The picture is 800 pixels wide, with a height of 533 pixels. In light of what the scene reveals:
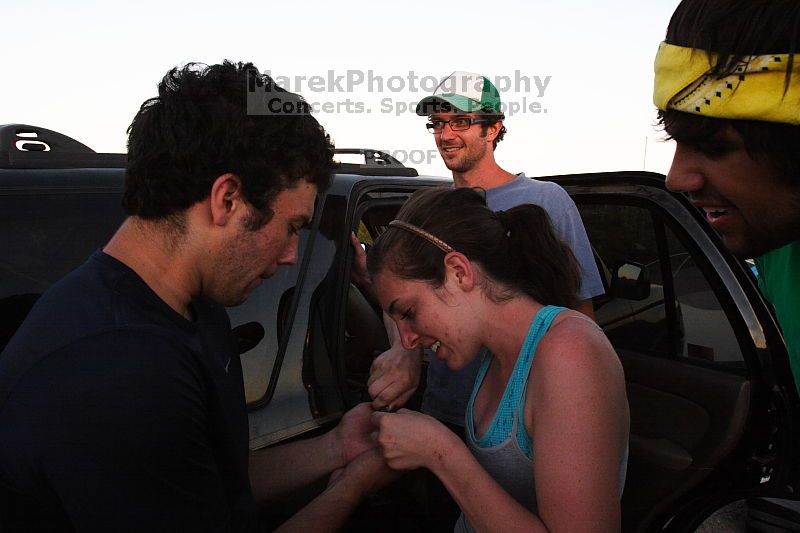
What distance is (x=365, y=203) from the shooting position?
108 inches

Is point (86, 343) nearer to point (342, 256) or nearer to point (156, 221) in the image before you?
point (156, 221)

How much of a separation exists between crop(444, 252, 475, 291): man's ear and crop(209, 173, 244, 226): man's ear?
1.92 ft

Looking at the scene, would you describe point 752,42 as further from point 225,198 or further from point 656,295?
point 656,295

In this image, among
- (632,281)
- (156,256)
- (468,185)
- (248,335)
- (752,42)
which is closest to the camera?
(752,42)

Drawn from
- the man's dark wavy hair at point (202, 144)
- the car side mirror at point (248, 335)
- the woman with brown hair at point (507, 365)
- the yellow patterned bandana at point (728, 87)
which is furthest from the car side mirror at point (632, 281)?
the man's dark wavy hair at point (202, 144)

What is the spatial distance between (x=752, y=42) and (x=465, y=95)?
2.37 m

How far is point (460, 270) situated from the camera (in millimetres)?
1737

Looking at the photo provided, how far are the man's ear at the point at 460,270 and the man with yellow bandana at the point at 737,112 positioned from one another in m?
0.55

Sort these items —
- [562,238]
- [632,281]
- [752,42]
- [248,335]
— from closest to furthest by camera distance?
[752,42] → [248,335] → [562,238] → [632,281]

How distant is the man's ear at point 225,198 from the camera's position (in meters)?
1.44

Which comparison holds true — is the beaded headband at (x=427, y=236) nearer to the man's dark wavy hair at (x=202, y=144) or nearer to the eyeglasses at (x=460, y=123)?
the man's dark wavy hair at (x=202, y=144)

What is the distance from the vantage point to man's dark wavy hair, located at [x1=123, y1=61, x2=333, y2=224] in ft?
4.65

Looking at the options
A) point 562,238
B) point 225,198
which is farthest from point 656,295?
point 225,198

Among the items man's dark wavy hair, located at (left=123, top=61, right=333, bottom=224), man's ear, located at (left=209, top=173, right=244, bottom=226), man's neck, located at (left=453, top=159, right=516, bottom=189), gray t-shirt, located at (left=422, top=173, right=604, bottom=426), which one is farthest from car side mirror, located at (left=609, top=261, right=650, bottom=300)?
man's ear, located at (left=209, top=173, right=244, bottom=226)
